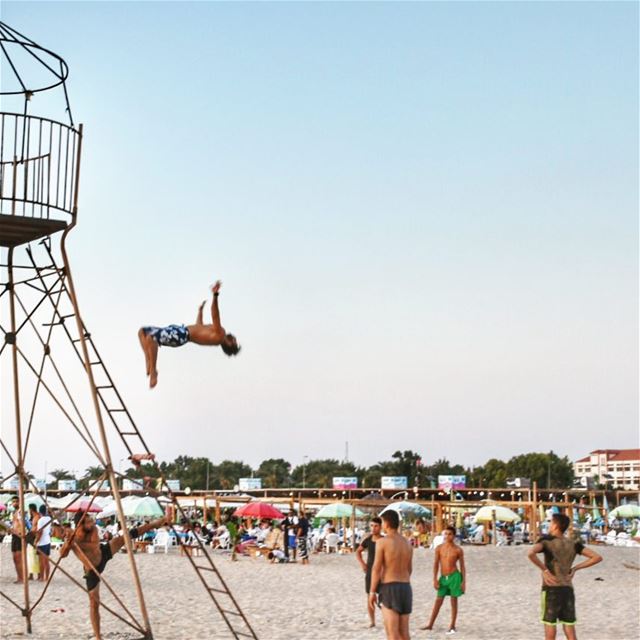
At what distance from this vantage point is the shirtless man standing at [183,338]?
11.0 m

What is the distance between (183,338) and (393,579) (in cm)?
307

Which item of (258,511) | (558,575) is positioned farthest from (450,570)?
(258,511)

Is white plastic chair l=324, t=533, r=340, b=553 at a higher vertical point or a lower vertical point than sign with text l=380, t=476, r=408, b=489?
lower

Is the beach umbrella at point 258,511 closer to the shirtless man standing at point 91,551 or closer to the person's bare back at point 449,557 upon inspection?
the person's bare back at point 449,557

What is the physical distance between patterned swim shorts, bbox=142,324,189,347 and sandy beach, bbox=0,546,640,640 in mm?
5088

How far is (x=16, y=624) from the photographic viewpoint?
15867mm

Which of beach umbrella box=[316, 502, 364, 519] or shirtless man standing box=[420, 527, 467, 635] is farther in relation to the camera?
beach umbrella box=[316, 502, 364, 519]

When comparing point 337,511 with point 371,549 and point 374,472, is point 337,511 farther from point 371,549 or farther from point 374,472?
point 374,472

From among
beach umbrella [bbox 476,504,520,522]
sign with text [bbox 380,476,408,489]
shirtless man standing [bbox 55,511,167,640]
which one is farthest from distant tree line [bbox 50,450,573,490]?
shirtless man standing [bbox 55,511,167,640]

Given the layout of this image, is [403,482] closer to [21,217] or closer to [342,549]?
[342,549]

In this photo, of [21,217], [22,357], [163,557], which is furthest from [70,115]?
[163,557]

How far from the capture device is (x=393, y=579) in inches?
440

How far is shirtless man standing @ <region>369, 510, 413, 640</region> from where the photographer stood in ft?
A: 36.4

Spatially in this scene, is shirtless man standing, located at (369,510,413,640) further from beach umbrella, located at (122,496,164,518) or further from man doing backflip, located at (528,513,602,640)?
beach umbrella, located at (122,496,164,518)
